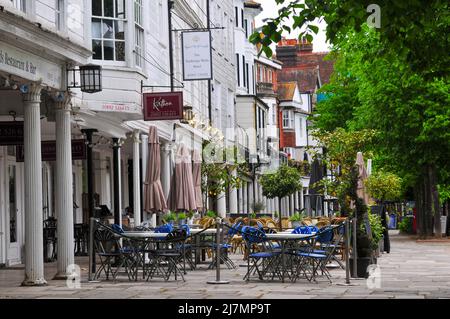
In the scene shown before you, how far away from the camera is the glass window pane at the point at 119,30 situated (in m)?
23.2

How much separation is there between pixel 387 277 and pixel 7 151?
31.9ft

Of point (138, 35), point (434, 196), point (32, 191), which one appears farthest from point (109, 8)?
point (434, 196)

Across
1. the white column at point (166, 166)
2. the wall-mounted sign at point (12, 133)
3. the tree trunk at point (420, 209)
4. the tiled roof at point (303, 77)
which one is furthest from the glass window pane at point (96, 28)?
the tiled roof at point (303, 77)

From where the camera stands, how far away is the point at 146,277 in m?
19.2

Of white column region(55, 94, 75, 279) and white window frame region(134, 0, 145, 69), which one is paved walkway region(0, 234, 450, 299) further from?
white window frame region(134, 0, 145, 69)

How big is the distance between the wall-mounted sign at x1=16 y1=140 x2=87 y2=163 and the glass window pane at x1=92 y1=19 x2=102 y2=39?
2.39 m

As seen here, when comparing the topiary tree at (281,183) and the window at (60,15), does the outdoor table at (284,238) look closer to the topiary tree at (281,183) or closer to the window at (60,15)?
the window at (60,15)

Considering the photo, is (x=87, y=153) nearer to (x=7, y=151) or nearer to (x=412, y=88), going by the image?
(x=7, y=151)

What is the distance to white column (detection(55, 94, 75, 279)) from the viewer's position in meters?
18.3

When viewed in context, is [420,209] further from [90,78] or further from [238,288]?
[238,288]

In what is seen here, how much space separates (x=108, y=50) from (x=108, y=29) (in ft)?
1.67

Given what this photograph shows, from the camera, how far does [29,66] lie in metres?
16.4

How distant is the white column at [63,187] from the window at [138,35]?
5.71 meters

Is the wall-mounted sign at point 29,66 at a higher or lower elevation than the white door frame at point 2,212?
higher
